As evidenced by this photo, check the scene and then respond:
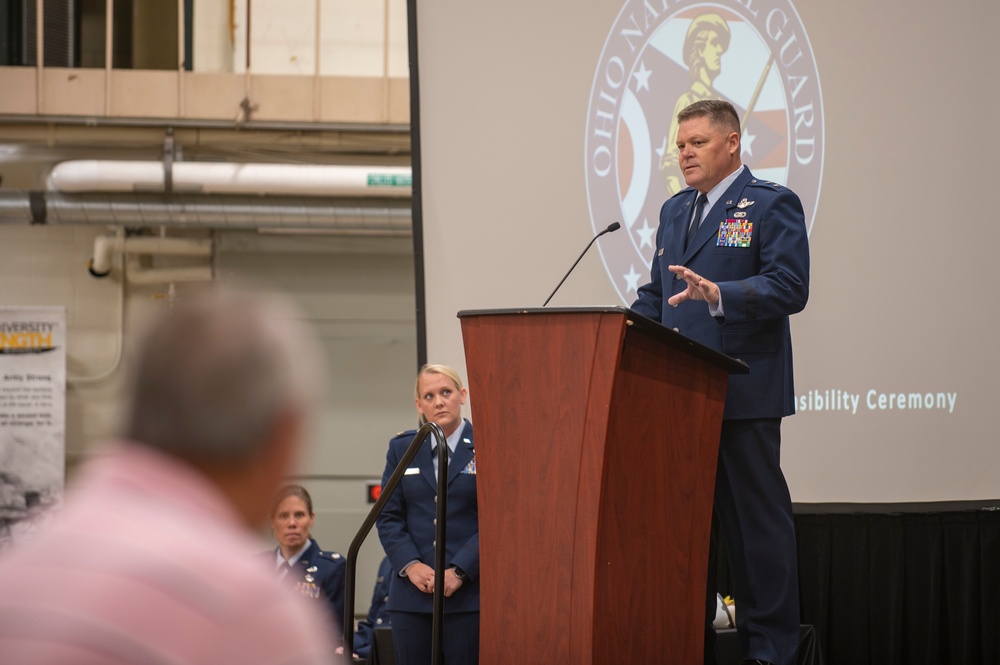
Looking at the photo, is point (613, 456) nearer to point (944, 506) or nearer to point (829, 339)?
point (829, 339)

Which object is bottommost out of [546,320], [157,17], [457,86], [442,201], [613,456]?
[613,456]

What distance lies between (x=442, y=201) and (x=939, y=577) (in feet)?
7.97

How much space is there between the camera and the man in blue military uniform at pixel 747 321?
2.49 m

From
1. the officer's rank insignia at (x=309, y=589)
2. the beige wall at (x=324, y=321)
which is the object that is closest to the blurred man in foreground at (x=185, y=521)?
the officer's rank insignia at (x=309, y=589)

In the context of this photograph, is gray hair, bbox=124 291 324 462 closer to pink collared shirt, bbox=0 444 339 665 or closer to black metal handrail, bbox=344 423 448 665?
pink collared shirt, bbox=0 444 339 665

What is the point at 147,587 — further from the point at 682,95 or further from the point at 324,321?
the point at 324,321

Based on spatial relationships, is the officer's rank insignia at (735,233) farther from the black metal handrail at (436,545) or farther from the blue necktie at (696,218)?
the black metal handrail at (436,545)

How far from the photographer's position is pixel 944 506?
4234mm

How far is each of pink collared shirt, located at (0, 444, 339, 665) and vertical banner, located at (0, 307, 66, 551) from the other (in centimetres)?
706

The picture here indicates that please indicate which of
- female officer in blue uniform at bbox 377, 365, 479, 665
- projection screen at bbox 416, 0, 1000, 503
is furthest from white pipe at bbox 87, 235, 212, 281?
female officer in blue uniform at bbox 377, 365, 479, 665

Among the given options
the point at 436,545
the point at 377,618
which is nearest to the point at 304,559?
the point at 377,618

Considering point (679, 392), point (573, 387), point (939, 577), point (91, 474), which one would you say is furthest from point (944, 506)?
point (91, 474)

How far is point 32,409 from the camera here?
7301 mm

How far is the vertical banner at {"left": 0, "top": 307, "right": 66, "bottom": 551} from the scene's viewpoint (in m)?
7.20
